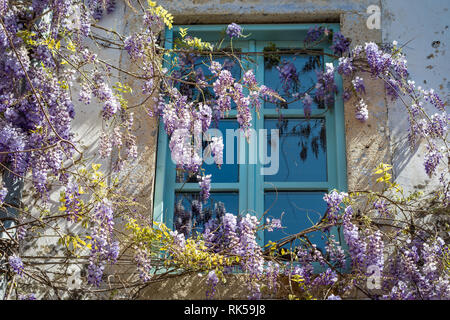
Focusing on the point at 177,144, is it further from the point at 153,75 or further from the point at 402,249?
the point at 402,249

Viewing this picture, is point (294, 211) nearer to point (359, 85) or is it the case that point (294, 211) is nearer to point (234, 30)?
point (359, 85)

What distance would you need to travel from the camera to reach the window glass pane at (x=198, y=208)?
12.5 feet

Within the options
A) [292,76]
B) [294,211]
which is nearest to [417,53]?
[292,76]

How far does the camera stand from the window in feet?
12.5

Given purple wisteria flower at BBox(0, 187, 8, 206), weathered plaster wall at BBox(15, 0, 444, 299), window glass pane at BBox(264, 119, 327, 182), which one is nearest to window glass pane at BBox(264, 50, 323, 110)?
window glass pane at BBox(264, 119, 327, 182)

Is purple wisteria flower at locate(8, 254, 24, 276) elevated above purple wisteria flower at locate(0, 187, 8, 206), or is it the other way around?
purple wisteria flower at locate(0, 187, 8, 206)

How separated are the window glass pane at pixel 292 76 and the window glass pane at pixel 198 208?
64 centimetres

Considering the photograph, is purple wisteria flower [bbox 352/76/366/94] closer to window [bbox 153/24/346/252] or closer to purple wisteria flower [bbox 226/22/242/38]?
window [bbox 153/24/346/252]

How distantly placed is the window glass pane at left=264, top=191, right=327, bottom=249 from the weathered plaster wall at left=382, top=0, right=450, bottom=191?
0.50 metres

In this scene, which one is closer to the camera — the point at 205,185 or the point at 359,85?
the point at 205,185

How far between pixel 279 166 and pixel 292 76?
0.60 metres

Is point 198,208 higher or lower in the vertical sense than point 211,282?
higher

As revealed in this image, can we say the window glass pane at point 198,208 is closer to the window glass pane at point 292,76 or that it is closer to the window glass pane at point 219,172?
the window glass pane at point 219,172

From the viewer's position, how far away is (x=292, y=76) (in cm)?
411
